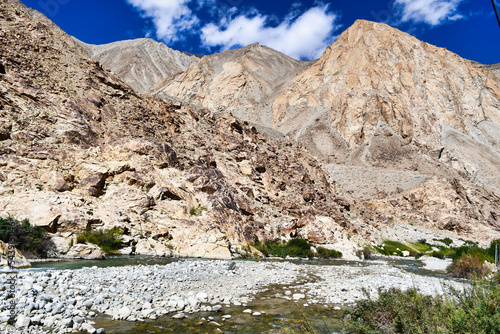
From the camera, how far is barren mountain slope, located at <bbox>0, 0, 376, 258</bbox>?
22.1 metres

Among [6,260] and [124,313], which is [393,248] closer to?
[124,313]

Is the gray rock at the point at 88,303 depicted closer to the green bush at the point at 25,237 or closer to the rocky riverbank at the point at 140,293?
the rocky riverbank at the point at 140,293

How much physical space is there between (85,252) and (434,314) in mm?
18530

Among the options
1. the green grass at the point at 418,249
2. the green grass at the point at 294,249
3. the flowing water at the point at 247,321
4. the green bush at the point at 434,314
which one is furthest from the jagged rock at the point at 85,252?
the green grass at the point at 418,249

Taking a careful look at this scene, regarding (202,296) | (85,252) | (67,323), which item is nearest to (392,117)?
→ (85,252)

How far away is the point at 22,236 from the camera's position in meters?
16.2

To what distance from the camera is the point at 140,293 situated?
1073cm

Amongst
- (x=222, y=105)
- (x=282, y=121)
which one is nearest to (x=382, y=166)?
(x=282, y=121)

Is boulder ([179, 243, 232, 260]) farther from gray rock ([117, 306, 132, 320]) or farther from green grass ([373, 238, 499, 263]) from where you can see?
green grass ([373, 238, 499, 263])

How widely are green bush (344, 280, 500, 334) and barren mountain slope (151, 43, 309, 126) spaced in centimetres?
10713

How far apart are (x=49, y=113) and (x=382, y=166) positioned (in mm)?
82329

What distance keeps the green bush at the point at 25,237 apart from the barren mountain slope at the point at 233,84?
9786cm

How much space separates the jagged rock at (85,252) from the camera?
17.8m

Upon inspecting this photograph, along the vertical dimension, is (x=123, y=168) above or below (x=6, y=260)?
above
